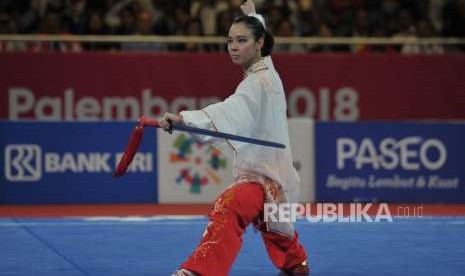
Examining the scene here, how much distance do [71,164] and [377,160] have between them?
3.91 metres

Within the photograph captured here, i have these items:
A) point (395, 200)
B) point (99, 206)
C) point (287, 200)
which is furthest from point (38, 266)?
point (395, 200)

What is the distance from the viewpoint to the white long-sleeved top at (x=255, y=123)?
6055 millimetres

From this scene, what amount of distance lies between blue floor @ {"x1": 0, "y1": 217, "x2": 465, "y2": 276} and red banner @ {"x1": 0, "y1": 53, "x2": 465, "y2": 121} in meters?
3.84

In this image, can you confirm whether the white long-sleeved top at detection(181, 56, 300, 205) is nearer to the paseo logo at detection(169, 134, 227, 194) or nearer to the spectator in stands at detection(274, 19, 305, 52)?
the paseo logo at detection(169, 134, 227, 194)

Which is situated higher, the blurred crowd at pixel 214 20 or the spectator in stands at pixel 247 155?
the blurred crowd at pixel 214 20

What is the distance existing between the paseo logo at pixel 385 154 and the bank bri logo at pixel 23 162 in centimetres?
383

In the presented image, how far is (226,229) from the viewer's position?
19.7ft

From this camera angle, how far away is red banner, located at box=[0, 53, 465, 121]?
14.1 meters

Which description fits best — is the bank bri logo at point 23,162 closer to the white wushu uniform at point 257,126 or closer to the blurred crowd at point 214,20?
the blurred crowd at point 214,20

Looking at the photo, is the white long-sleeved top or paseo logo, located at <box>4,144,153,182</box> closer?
the white long-sleeved top

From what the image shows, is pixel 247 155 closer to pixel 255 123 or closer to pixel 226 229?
pixel 255 123

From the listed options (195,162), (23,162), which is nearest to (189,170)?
(195,162)

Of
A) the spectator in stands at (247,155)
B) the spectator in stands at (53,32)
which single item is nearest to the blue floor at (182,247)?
the spectator in stands at (247,155)

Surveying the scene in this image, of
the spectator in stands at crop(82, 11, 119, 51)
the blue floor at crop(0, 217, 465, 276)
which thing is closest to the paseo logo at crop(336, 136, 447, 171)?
the blue floor at crop(0, 217, 465, 276)
